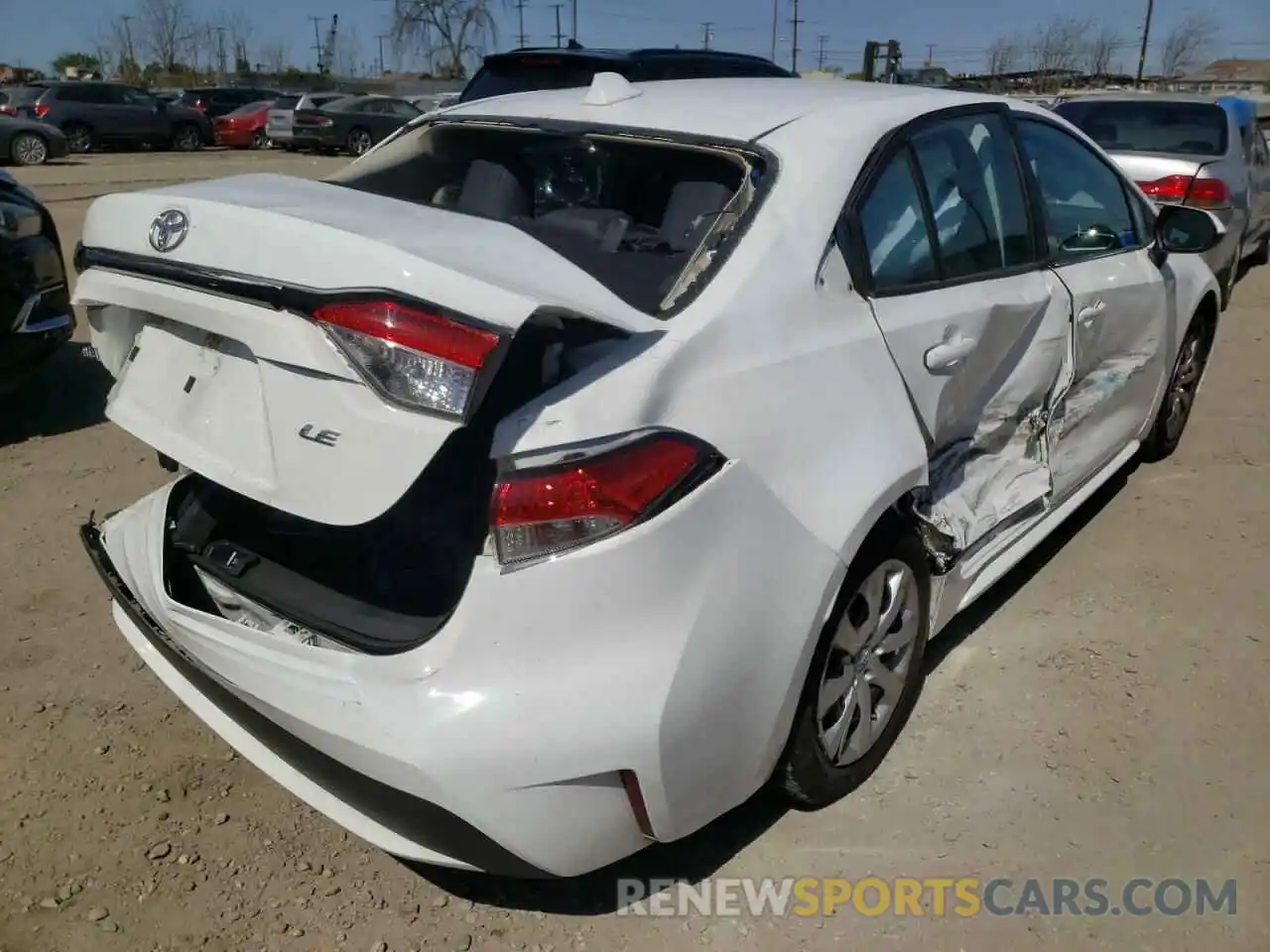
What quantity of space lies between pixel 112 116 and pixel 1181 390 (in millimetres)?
25462

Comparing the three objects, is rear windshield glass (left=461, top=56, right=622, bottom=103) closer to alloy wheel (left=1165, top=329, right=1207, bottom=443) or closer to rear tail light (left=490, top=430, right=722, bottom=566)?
alloy wheel (left=1165, top=329, right=1207, bottom=443)

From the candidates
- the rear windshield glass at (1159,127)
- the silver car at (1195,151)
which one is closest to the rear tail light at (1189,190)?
the silver car at (1195,151)

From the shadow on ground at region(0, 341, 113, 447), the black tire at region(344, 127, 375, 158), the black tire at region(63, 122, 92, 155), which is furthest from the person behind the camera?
the black tire at region(344, 127, 375, 158)

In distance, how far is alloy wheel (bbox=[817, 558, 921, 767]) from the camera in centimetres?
246

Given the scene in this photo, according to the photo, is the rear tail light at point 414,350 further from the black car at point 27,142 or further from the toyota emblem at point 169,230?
the black car at point 27,142

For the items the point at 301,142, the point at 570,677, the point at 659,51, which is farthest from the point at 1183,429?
the point at 301,142

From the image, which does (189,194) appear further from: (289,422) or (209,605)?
(209,605)

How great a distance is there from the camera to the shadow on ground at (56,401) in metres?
5.00

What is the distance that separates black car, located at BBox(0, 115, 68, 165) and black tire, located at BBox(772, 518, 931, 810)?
21668mm

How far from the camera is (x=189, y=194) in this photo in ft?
7.17

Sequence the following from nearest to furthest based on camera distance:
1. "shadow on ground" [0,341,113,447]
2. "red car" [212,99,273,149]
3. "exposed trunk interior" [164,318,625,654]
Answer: "exposed trunk interior" [164,318,625,654] → "shadow on ground" [0,341,113,447] → "red car" [212,99,273,149]

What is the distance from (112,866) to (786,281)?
1958mm

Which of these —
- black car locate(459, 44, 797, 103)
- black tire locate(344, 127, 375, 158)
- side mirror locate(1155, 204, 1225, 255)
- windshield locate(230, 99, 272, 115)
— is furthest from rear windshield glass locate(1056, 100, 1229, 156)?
windshield locate(230, 99, 272, 115)

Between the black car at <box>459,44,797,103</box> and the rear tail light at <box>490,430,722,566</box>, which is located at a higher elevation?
the black car at <box>459,44,797,103</box>
